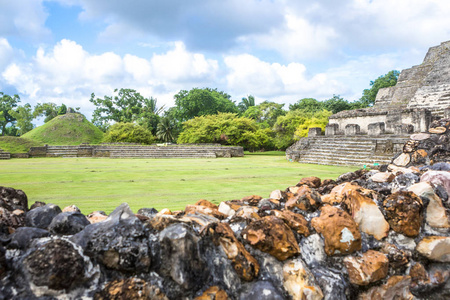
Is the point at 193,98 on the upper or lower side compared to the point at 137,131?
upper

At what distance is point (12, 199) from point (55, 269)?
2.90ft

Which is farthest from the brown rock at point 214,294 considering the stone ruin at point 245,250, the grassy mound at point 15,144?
the grassy mound at point 15,144

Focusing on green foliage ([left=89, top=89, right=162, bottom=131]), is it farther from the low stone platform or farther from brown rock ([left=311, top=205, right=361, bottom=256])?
brown rock ([left=311, top=205, right=361, bottom=256])

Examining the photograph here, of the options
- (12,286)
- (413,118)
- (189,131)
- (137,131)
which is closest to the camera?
(12,286)

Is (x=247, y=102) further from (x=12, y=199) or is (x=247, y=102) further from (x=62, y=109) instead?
(x=12, y=199)

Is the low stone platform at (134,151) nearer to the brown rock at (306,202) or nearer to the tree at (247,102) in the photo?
the brown rock at (306,202)

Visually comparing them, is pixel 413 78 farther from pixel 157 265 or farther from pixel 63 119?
pixel 63 119

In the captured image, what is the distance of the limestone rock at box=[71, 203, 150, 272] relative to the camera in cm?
116

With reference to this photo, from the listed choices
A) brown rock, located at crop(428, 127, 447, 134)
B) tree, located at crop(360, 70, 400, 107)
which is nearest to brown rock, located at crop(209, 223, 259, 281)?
brown rock, located at crop(428, 127, 447, 134)

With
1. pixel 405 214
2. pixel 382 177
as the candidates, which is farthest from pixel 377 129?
pixel 405 214

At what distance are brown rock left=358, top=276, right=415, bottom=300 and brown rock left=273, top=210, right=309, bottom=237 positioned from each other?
395mm

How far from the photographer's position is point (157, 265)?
1215 mm

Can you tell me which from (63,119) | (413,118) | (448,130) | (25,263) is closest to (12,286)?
(25,263)

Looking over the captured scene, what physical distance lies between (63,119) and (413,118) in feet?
122
